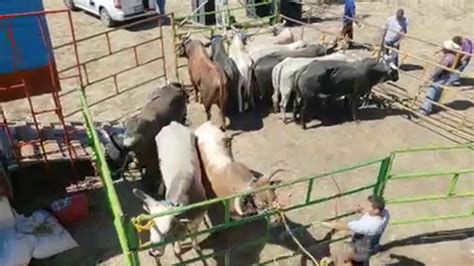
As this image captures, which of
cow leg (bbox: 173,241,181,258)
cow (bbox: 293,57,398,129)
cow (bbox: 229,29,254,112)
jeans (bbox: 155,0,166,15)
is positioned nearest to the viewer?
cow leg (bbox: 173,241,181,258)

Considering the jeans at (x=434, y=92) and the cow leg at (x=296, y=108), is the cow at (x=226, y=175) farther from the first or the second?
the jeans at (x=434, y=92)

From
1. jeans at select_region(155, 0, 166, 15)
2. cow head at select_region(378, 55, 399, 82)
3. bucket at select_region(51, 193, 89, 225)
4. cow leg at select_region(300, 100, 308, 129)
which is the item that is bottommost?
bucket at select_region(51, 193, 89, 225)

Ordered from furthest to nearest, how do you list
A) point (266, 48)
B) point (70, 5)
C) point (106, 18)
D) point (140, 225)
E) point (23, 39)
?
point (70, 5) → point (106, 18) → point (266, 48) → point (23, 39) → point (140, 225)

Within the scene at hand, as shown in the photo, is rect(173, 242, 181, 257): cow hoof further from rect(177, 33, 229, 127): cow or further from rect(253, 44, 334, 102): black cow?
rect(253, 44, 334, 102): black cow

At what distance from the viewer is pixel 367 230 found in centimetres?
614

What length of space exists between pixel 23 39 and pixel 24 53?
20 centimetres

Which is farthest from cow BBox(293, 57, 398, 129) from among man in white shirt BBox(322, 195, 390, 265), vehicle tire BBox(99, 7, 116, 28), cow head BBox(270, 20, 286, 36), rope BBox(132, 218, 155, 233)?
vehicle tire BBox(99, 7, 116, 28)

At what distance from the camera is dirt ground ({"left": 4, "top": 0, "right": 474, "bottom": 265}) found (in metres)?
7.13

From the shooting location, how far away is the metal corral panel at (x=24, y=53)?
710cm

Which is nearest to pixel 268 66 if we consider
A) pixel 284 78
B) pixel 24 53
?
pixel 284 78

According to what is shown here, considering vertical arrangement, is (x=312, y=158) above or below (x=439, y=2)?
below

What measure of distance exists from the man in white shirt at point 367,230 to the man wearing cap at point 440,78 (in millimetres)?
4747

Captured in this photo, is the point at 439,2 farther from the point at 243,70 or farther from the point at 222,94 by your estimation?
the point at 222,94

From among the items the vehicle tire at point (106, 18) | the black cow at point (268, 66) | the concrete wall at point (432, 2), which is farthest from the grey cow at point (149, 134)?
the concrete wall at point (432, 2)
